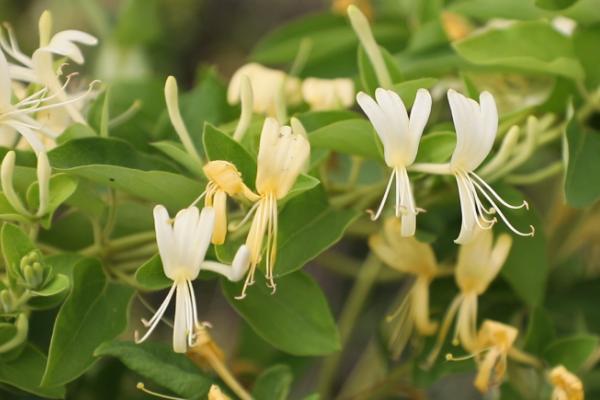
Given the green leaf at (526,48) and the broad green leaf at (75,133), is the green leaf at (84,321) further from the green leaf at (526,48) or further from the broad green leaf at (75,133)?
the green leaf at (526,48)

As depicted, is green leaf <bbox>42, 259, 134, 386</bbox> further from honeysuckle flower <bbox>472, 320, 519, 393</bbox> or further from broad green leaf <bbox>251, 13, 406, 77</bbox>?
broad green leaf <bbox>251, 13, 406, 77</bbox>

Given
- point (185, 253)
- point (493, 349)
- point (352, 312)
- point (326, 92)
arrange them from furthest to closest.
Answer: point (352, 312) < point (326, 92) < point (493, 349) < point (185, 253)

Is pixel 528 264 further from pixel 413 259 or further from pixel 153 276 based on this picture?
pixel 153 276

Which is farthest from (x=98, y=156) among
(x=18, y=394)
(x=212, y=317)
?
(x=212, y=317)

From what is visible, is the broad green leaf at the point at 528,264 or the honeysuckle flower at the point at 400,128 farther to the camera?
the broad green leaf at the point at 528,264

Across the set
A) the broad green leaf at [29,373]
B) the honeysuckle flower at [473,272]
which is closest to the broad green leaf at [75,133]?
the broad green leaf at [29,373]

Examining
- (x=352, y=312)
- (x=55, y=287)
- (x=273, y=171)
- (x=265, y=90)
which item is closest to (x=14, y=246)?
(x=55, y=287)

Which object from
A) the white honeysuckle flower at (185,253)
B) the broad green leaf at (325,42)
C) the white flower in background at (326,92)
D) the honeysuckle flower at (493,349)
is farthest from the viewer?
the broad green leaf at (325,42)

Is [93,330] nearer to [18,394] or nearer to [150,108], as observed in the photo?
[18,394]

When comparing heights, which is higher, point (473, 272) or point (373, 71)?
point (373, 71)
